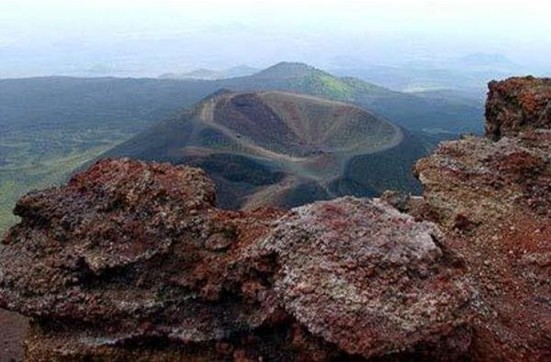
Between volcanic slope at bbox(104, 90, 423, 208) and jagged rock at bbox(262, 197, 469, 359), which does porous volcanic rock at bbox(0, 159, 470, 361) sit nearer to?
jagged rock at bbox(262, 197, 469, 359)

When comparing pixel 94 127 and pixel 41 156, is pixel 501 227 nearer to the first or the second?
pixel 41 156

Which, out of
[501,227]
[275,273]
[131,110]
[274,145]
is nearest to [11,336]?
[275,273]

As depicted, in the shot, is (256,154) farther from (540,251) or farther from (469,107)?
(469,107)

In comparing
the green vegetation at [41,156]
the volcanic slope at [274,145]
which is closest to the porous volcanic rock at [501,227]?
the volcanic slope at [274,145]

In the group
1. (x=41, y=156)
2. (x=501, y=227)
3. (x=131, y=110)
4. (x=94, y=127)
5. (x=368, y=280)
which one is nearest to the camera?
(x=368, y=280)

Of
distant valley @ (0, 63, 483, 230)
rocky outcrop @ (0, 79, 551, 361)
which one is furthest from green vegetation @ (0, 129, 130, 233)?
rocky outcrop @ (0, 79, 551, 361)

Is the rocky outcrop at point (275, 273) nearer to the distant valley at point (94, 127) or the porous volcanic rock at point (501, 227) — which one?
the porous volcanic rock at point (501, 227)
